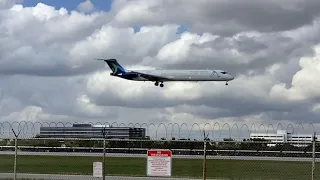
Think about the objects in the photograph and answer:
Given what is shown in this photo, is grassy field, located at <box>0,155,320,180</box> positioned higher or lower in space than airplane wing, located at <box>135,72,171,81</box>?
lower

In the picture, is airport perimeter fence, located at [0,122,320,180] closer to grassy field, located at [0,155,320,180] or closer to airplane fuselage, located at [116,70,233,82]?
grassy field, located at [0,155,320,180]

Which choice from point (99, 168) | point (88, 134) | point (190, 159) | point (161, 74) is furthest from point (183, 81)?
point (99, 168)

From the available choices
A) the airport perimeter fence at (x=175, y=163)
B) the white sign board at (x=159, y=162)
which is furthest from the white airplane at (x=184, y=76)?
the white sign board at (x=159, y=162)

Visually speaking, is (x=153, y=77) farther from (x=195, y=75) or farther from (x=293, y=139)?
(x=293, y=139)

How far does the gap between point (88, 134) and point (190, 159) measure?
24.4m

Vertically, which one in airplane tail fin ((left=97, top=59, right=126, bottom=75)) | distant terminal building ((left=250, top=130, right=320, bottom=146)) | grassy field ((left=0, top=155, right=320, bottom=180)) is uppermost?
airplane tail fin ((left=97, top=59, right=126, bottom=75))

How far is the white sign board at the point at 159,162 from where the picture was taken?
1692 cm

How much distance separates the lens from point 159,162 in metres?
17.0

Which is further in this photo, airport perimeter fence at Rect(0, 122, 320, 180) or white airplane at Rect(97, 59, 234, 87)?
white airplane at Rect(97, 59, 234, 87)

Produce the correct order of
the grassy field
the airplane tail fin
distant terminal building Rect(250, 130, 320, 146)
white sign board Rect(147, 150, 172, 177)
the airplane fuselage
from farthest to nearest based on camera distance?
the airplane tail fin, the airplane fuselage, the grassy field, distant terminal building Rect(250, 130, 320, 146), white sign board Rect(147, 150, 172, 177)

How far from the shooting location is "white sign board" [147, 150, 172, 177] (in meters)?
16.9

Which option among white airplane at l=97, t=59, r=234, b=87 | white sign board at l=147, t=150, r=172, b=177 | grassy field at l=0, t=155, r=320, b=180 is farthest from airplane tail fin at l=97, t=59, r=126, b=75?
white sign board at l=147, t=150, r=172, b=177

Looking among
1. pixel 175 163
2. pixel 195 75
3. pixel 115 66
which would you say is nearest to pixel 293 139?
pixel 175 163

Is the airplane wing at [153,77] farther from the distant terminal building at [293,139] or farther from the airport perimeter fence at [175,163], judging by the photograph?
the distant terminal building at [293,139]
